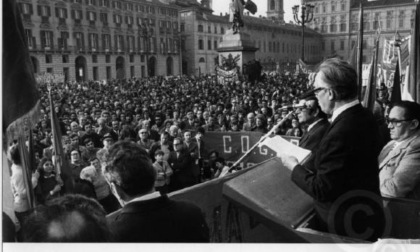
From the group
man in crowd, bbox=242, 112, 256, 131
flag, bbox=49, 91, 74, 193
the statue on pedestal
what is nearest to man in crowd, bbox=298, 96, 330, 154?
flag, bbox=49, 91, 74, 193

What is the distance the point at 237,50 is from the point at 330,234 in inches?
542

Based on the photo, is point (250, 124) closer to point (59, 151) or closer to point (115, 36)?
point (59, 151)

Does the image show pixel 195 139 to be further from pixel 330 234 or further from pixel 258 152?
pixel 330 234

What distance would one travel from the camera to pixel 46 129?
6.23m

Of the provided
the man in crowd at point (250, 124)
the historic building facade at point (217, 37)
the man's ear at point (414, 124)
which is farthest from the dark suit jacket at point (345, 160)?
the historic building facade at point (217, 37)

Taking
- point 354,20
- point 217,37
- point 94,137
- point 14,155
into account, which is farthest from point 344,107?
point 354,20

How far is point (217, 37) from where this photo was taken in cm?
2502

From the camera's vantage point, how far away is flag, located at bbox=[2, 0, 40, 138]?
2203 millimetres

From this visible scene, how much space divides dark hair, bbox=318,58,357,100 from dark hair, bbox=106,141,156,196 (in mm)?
879

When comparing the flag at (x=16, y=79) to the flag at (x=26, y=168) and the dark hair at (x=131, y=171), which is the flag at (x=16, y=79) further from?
the dark hair at (x=131, y=171)

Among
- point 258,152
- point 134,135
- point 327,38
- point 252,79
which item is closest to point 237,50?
point 252,79

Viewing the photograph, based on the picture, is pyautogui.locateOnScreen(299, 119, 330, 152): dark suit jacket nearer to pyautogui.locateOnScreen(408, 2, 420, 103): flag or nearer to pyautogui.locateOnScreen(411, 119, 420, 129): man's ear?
pyautogui.locateOnScreen(411, 119, 420, 129): man's ear

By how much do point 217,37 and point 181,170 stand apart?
70.2ft

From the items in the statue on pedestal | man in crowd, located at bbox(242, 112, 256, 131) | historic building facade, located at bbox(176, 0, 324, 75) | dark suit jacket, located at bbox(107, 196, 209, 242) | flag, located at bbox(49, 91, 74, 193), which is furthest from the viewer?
historic building facade, located at bbox(176, 0, 324, 75)
